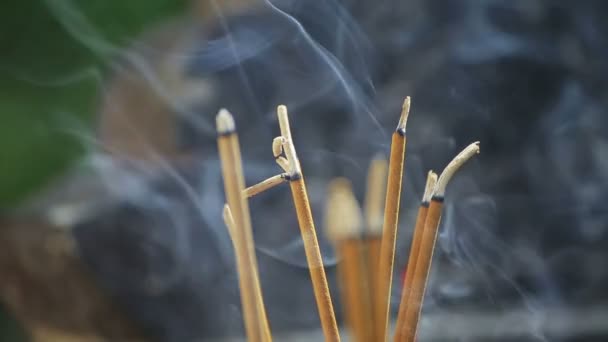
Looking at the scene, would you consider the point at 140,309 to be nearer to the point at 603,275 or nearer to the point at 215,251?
the point at 215,251

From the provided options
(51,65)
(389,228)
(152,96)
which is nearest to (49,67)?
(51,65)

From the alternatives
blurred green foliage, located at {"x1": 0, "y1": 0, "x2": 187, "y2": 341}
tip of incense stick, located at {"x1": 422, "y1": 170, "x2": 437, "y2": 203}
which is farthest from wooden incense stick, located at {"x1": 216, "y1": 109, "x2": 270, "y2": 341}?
blurred green foliage, located at {"x1": 0, "y1": 0, "x2": 187, "y2": 341}

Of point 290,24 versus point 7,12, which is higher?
point 7,12

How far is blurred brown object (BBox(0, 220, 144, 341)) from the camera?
124 centimetres

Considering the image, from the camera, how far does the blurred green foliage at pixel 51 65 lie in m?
1.22

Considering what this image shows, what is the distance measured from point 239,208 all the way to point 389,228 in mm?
114

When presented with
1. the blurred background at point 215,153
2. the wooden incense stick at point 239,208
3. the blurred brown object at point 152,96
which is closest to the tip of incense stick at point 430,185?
the wooden incense stick at point 239,208

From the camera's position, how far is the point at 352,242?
0.31 metres

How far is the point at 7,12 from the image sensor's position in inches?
48.5

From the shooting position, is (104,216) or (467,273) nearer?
(467,273)

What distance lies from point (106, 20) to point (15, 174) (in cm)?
33

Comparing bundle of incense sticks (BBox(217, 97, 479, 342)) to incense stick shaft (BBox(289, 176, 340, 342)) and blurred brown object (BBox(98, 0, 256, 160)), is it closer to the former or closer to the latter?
incense stick shaft (BBox(289, 176, 340, 342))

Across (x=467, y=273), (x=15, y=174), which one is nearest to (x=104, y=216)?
(x=15, y=174)

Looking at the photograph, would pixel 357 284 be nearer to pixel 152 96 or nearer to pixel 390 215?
pixel 390 215
